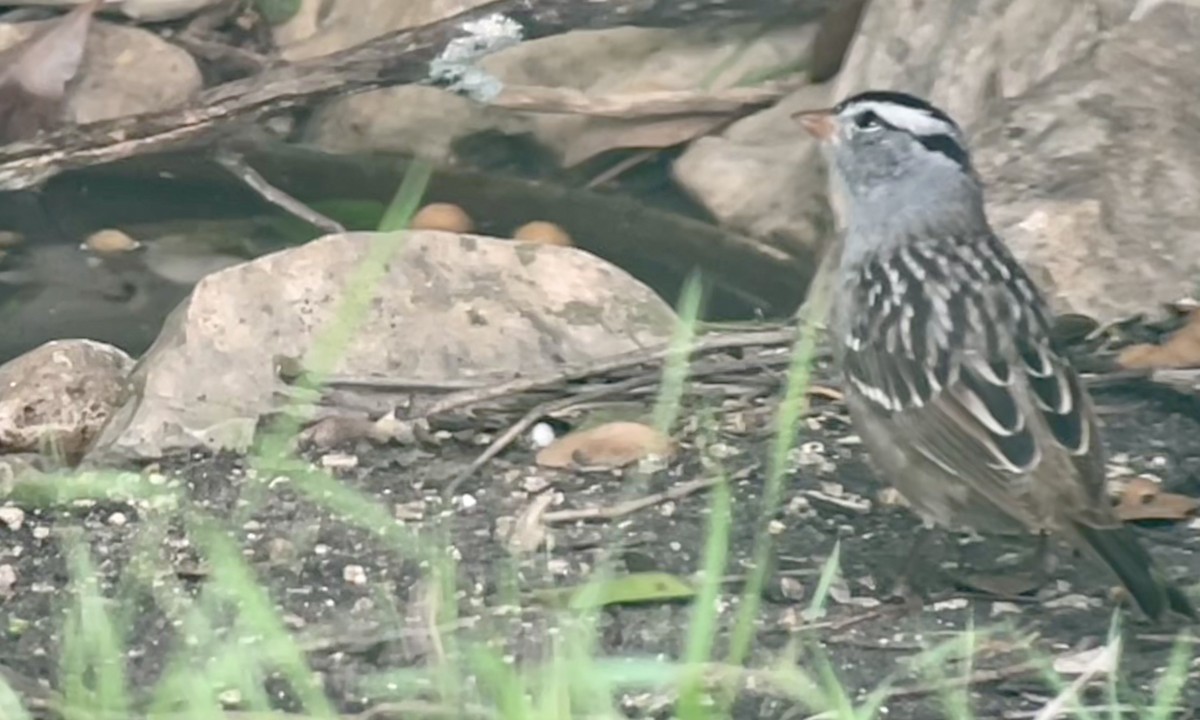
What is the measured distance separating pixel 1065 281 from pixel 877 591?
1365 mm

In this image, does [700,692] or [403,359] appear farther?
[403,359]

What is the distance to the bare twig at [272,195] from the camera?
227 inches

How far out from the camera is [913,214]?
4094mm

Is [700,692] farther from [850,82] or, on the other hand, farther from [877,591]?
[850,82]

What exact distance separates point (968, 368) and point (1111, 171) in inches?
59.7

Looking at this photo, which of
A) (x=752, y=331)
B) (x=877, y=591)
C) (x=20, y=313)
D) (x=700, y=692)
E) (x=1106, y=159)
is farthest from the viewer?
(x=20, y=313)

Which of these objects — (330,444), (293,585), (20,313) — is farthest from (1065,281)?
(20,313)

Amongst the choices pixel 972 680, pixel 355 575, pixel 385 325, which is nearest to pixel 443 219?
pixel 385 325

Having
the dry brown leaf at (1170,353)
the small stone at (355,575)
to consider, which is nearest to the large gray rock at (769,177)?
the dry brown leaf at (1170,353)

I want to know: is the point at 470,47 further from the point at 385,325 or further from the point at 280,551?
the point at 280,551

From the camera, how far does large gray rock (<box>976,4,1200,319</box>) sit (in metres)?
4.86

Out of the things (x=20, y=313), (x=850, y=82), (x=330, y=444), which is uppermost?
(x=850, y=82)

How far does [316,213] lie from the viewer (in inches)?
233

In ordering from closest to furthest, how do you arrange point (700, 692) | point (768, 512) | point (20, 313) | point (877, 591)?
point (700, 692) < point (877, 591) < point (768, 512) < point (20, 313)
